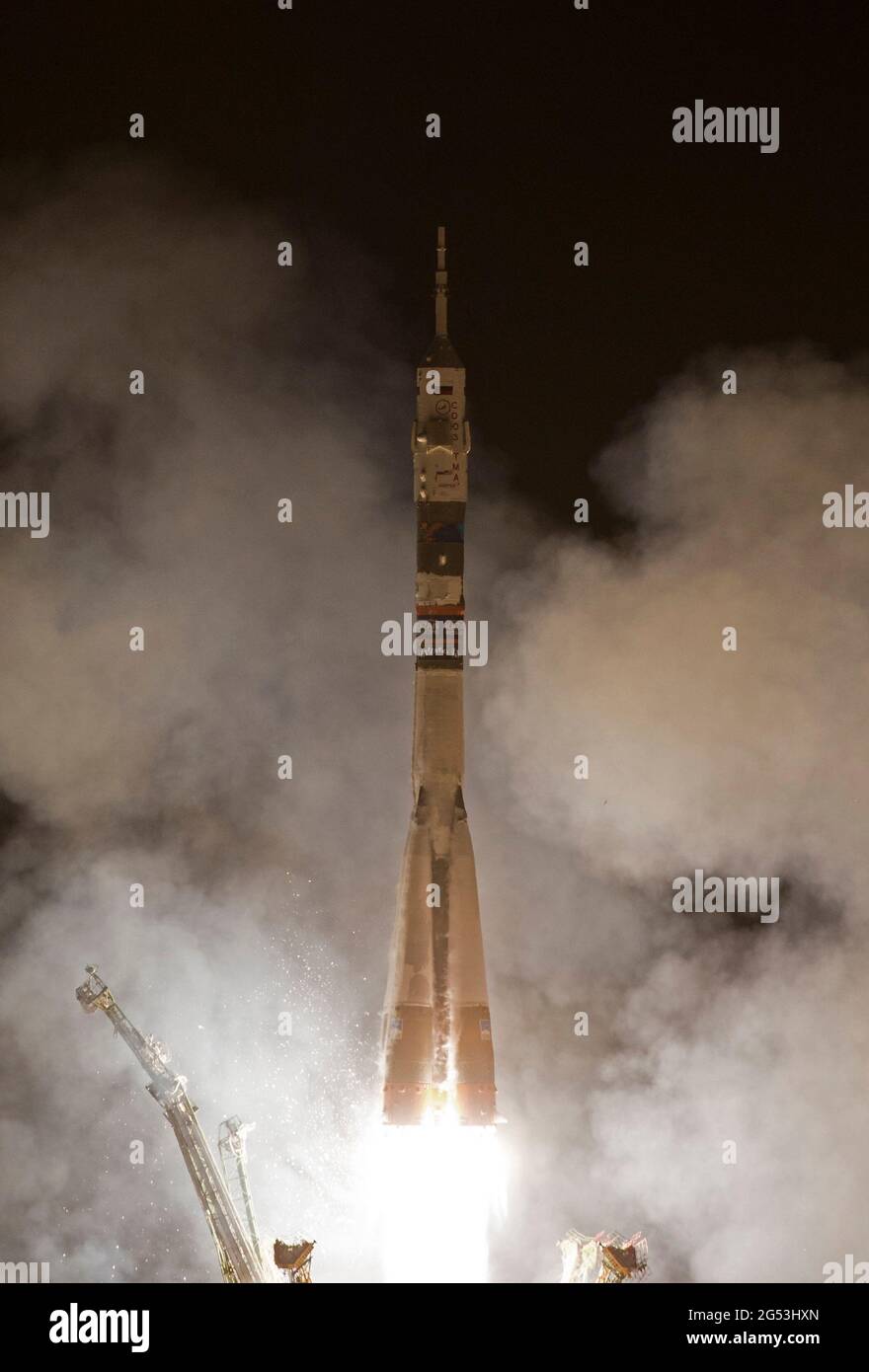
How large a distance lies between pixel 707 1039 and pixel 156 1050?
456 inches

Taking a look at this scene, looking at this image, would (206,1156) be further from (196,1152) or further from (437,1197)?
(437,1197)

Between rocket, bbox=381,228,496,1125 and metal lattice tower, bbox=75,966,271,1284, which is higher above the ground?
rocket, bbox=381,228,496,1125

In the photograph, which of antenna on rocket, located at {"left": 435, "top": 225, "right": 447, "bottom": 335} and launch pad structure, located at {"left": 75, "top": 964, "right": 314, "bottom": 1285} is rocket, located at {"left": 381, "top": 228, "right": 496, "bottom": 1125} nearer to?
antenna on rocket, located at {"left": 435, "top": 225, "right": 447, "bottom": 335}

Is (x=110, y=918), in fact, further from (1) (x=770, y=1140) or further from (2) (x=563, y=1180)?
(1) (x=770, y=1140)

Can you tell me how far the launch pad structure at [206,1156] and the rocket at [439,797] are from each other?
13.5 feet

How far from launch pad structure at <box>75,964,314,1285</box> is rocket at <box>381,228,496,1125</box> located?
4111mm

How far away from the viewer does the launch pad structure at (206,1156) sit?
3306 centimetres

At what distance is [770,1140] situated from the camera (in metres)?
37.7

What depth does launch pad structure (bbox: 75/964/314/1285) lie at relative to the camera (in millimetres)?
33062
